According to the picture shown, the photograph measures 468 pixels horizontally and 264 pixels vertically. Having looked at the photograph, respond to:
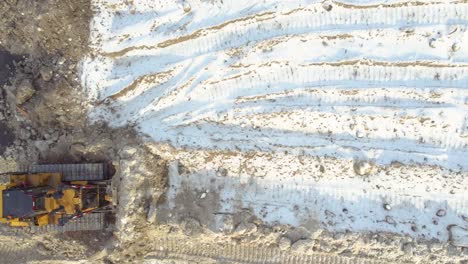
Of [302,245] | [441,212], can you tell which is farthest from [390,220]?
[302,245]

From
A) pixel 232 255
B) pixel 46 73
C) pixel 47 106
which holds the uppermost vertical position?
pixel 46 73

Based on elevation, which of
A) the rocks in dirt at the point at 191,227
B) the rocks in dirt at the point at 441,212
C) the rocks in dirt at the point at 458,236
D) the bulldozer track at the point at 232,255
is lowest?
the bulldozer track at the point at 232,255

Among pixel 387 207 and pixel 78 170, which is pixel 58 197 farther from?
pixel 387 207

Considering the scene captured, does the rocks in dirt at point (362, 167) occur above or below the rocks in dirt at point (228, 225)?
above

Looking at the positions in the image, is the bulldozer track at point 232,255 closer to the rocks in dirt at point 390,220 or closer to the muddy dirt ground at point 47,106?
the rocks in dirt at point 390,220

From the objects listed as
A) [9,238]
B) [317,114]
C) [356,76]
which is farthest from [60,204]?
[356,76]

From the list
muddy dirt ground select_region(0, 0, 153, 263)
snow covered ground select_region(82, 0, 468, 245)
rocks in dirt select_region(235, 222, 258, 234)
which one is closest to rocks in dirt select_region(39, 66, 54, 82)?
muddy dirt ground select_region(0, 0, 153, 263)

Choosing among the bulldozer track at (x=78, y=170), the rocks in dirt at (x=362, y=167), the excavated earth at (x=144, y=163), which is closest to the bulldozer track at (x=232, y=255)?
the excavated earth at (x=144, y=163)

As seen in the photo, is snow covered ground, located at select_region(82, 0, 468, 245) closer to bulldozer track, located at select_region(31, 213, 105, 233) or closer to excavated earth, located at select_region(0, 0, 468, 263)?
excavated earth, located at select_region(0, 0, 468, 263)
